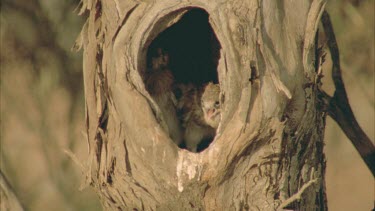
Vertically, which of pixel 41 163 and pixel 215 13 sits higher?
pixel 215 13

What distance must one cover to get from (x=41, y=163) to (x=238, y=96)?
3.83 meters

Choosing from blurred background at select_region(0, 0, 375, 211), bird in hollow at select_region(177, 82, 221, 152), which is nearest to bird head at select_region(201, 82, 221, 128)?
bird in hollow at select_region(177, 82, 221, 152)

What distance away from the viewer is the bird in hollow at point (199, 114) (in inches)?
220

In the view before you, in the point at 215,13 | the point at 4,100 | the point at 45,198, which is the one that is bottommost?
the point at 45,198

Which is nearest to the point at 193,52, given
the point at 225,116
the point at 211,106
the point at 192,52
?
the point at 192,52

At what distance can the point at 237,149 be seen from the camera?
15.3ft

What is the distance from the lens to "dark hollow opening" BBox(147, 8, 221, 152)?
19.9ft

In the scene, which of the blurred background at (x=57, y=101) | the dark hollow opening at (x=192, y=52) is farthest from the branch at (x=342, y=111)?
the blurred background at (x=57, y=101)

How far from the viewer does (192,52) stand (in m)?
6.17

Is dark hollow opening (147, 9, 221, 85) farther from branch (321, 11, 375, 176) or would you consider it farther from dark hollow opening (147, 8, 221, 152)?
branch (321, 11, 375, 176)

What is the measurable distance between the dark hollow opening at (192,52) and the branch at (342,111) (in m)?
0.64

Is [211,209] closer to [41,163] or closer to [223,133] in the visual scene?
[223,133]

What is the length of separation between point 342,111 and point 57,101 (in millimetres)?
2602

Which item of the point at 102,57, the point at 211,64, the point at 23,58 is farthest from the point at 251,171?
the point at 23,58
